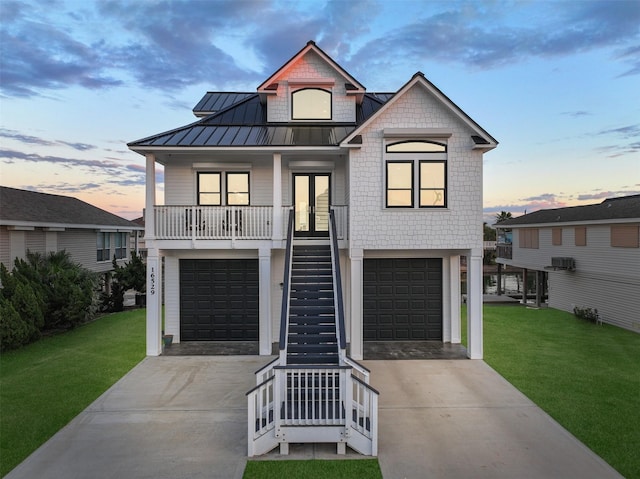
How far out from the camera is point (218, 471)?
5.90 meters

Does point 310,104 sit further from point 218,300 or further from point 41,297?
point 41,297

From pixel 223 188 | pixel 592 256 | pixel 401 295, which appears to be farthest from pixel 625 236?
pixel 223 188

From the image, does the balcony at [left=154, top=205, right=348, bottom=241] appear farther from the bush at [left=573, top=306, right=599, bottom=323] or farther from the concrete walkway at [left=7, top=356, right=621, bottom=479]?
the bush at [left=573, top=306, right=599, bottom=323]

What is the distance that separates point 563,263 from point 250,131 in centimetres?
1887

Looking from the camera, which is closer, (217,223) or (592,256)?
(217,223)

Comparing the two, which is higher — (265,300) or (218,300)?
(265,300)

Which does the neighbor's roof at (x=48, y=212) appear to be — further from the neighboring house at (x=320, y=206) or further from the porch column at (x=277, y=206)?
the porch column at (x=277, y=206)

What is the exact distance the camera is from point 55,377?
10031mm

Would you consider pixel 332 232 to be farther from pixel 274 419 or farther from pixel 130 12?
pixel 130 12

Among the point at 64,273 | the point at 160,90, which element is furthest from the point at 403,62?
the point at 64,273

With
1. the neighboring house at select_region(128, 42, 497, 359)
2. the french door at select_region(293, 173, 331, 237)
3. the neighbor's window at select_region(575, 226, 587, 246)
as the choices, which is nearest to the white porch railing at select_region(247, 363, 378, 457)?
the neighboring house at select_region(128, 42, 497, 359)

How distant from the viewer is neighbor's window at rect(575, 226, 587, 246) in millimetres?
19716

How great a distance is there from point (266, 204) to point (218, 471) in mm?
9029

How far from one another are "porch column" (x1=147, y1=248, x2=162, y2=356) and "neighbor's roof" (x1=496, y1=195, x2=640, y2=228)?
65.7 feet
